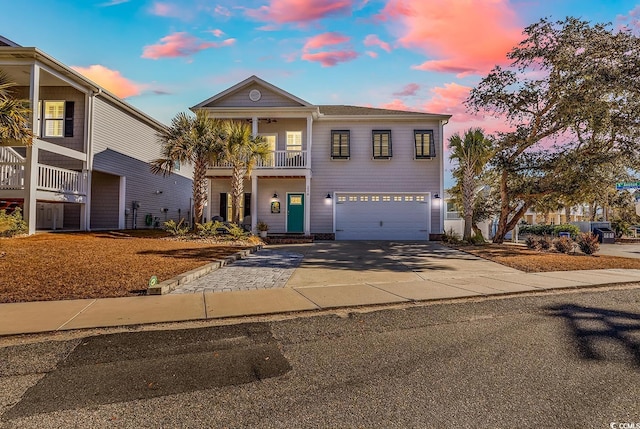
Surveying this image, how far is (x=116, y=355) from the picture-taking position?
3699 millimetres

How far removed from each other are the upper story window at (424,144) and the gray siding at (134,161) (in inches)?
578

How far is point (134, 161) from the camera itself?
19312mm

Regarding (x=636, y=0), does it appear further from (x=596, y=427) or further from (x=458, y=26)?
(x=596, y=427)

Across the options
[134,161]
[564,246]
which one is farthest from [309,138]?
[564,246]

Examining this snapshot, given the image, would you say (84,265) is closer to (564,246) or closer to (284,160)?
(284,160)

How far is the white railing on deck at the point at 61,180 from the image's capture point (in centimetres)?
1283

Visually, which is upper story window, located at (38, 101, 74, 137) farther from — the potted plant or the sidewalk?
the sidewalk

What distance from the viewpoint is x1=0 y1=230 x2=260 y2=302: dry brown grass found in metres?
6.44

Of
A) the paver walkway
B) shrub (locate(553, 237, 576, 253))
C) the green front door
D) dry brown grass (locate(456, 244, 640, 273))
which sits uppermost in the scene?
the green front door

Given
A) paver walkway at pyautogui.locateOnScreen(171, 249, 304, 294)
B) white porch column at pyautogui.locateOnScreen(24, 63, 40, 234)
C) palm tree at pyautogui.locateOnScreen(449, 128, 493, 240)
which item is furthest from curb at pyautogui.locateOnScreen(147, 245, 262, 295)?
palm tree at pyautogui.locateOnScreen(449, 128, 493, 240)

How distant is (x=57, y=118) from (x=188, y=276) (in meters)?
13.7

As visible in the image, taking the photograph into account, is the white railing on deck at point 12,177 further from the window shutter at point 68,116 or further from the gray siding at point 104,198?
the gray siding at point 104,198

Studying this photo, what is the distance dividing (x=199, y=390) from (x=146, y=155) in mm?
20641

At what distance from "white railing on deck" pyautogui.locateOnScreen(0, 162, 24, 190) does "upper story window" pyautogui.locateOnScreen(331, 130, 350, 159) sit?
44.0ft
